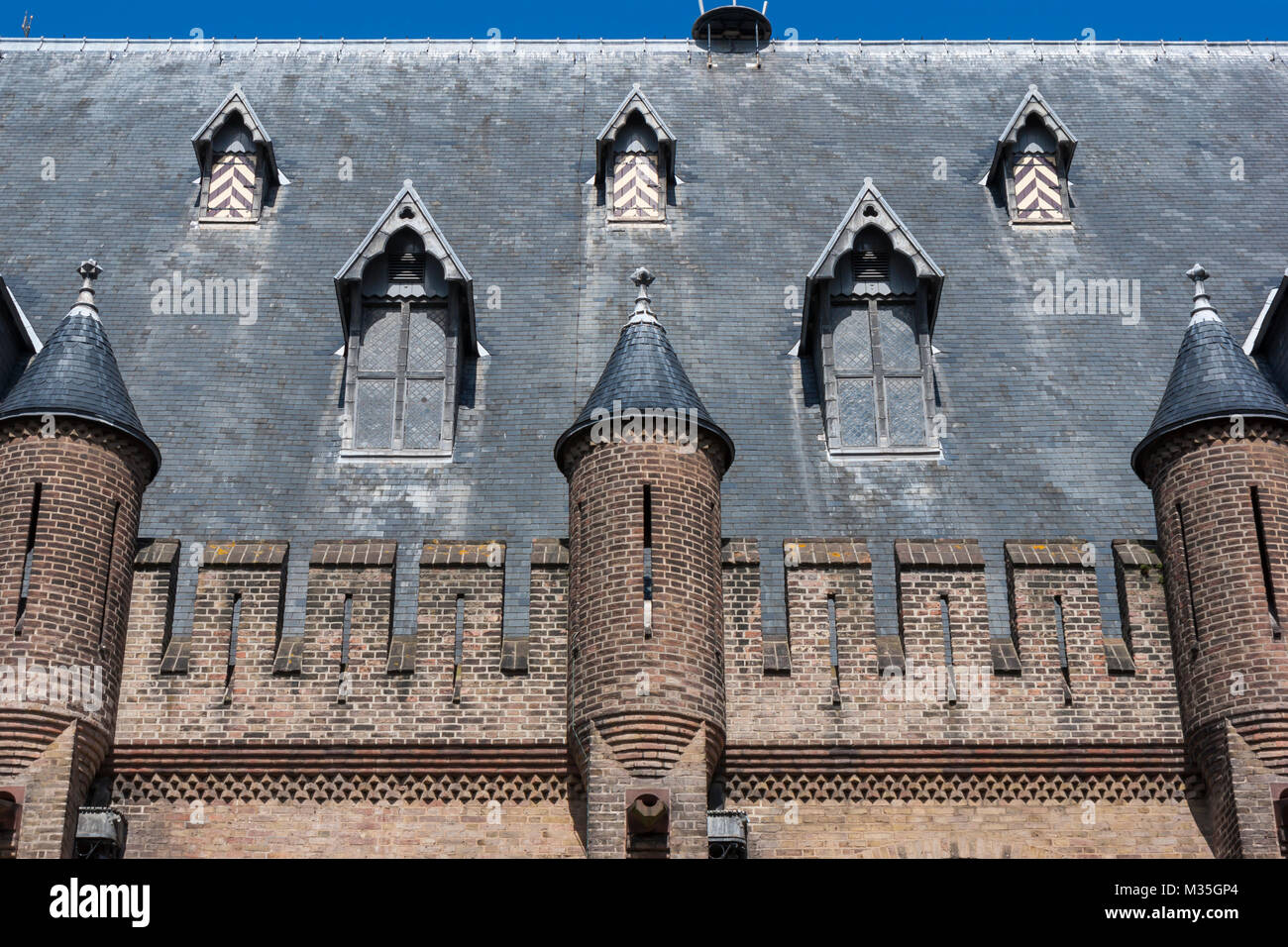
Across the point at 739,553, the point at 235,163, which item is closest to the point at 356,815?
the point at 739,553

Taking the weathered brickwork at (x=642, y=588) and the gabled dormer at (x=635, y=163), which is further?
the gabled dormer at (x=635, y=163)

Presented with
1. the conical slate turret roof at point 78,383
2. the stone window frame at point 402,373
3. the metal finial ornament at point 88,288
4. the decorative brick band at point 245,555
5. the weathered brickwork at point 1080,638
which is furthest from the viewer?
the stone window frame at point 402,373

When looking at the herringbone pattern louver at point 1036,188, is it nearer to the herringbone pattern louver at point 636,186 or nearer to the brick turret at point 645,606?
the herringbone pattern louver at point 636,186

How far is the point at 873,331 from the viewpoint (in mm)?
22953

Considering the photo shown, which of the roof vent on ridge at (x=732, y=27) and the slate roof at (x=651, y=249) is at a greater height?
the roof vent on ridge at (x=732, y=27)

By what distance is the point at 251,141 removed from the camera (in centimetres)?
2652

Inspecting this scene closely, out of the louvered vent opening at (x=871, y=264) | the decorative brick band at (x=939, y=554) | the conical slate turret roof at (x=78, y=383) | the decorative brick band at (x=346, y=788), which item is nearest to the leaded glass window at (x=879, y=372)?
the louvered vent opening at (x=871, y=264)

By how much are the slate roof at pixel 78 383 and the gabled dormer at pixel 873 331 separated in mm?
7803

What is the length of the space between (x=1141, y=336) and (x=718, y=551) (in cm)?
763

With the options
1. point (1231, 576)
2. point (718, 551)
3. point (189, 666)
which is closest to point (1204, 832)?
point (1231, 576)

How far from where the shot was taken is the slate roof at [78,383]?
18797mm

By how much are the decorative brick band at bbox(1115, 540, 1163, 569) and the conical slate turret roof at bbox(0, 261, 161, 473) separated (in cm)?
974

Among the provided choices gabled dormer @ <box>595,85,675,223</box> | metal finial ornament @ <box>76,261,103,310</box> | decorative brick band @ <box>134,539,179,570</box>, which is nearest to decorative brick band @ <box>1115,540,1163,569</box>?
gabled dormer @ <box>595,85,675,223</box>

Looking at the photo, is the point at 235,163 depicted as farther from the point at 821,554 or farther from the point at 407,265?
the point at 821,554
